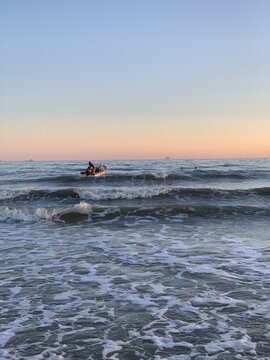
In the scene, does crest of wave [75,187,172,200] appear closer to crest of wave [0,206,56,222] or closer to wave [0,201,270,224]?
wave [0,201,270,224]

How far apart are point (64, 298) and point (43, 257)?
3116mm

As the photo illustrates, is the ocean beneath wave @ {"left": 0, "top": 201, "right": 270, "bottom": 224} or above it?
above

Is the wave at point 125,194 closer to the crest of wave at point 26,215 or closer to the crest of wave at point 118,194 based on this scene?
the crest of wave at point 118,194

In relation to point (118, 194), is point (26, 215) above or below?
below

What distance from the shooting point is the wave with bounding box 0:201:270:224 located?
16047mm

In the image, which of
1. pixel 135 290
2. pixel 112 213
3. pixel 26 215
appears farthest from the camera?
pixel 112 213

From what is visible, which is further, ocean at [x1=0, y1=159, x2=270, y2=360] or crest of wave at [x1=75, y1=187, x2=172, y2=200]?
crest of wave at [x1=75, y1=187, x2=172, y2=200]

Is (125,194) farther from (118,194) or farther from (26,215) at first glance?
(26,215)

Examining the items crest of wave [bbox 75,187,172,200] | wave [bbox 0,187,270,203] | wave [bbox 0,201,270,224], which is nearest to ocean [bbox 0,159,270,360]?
wave [bbox 0,201,270,224]

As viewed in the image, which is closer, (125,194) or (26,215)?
(26,215)

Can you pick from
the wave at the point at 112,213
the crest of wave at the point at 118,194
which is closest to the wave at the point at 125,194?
the crest of wave at the point at 118,194

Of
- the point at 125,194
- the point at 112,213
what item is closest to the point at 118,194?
the point at 125,194

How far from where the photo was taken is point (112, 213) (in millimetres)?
17156

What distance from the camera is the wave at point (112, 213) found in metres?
16.0
